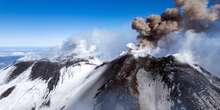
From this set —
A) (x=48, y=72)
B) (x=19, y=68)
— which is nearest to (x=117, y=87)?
(x=48, y=72)

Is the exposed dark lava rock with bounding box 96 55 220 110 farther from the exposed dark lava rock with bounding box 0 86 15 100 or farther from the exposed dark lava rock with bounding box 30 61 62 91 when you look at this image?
the exposed dark lava rock with bounding box 0 86 15 100

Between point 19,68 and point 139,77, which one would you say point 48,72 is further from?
point 139,77

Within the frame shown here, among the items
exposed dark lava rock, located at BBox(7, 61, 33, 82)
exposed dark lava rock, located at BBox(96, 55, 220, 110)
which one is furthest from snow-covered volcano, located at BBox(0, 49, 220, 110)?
exposed dark lava rock, located at BBox(7, 61, 33, 82)

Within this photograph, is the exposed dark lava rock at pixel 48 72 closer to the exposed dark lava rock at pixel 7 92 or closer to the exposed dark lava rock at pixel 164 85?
the exposed dark lava rock at pixel 7 92

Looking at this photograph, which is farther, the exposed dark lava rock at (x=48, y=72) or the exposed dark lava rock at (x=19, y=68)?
the exposed dark lava rock at (x=19, y=68)

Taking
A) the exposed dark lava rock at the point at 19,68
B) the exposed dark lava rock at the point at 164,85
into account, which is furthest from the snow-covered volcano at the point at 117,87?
the exposed dark lava rock at the point at 19,68

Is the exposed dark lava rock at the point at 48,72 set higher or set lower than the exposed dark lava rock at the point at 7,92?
higher

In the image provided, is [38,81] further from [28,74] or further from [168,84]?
[168,84]

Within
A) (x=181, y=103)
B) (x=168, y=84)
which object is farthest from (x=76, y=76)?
(x=181, y=103)

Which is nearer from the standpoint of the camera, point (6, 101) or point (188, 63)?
point (188, 63)
